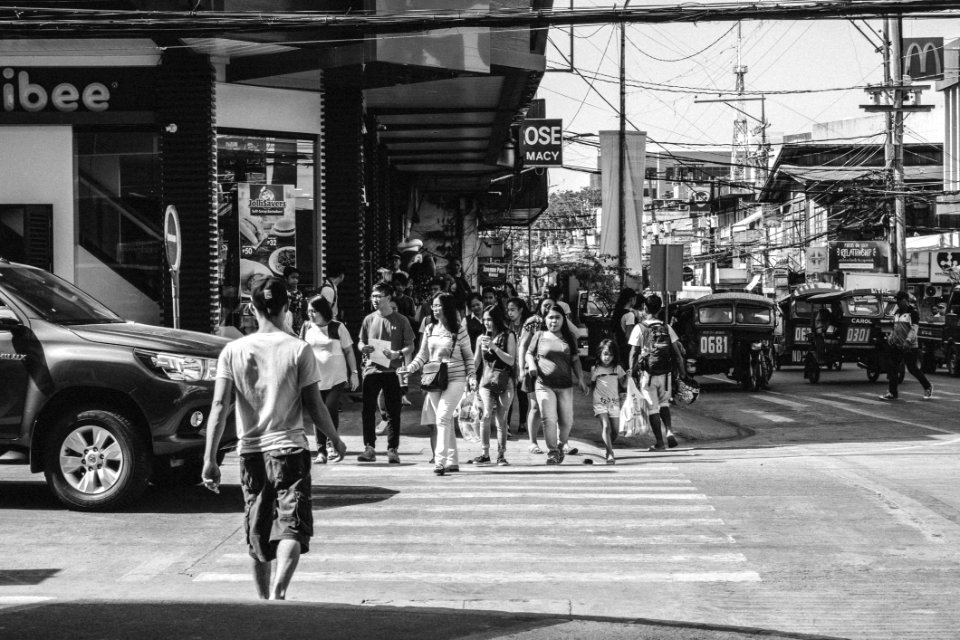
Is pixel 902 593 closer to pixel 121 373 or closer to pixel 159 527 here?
pixel 159 527

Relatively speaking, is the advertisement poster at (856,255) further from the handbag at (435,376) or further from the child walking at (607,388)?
the handbag at (435,376)

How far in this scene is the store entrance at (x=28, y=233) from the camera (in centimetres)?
1770

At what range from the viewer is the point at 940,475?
1262 cm

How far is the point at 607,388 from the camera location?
46.1 ft

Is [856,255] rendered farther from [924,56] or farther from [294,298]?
[294,298]

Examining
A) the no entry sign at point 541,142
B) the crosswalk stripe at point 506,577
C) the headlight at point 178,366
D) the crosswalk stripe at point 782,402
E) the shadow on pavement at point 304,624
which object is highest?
the no entry sign at point 541,142

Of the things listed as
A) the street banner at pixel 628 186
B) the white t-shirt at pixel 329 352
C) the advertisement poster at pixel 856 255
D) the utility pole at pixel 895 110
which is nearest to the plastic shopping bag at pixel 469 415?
the white t-shirt at pixel 329 352

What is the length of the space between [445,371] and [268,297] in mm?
6383

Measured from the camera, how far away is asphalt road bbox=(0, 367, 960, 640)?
5.82 meters

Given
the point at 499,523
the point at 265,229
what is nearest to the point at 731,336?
the point at 265,229

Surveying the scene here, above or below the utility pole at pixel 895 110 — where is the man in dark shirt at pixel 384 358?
below

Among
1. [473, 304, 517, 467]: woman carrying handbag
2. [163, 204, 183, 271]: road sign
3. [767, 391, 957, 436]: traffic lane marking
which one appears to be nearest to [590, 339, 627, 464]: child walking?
Result: [473, 304, 517, 467]: woman carrying handbag

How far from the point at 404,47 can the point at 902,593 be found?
12.0 metres

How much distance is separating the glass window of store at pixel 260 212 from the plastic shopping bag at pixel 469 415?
626 centimetres
